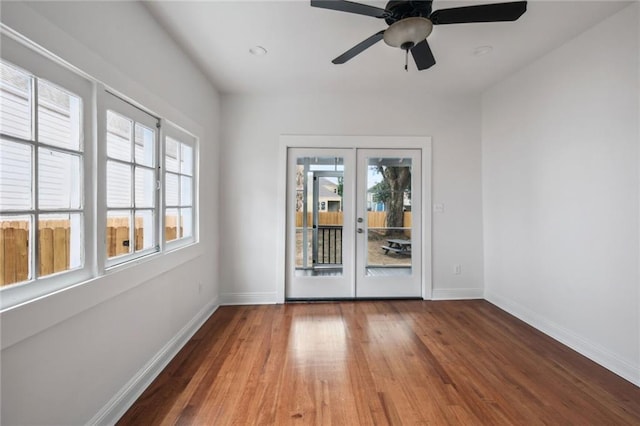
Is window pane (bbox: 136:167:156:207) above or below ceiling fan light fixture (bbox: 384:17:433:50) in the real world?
below

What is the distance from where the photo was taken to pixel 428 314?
9.92ft

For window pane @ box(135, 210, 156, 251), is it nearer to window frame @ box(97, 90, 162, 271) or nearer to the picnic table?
window frame @ box(97, 90, 162, 271)

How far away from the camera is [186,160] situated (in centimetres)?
263

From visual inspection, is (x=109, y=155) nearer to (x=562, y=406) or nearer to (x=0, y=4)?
(x=0, y=4)

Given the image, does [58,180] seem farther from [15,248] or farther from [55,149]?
[15,248]

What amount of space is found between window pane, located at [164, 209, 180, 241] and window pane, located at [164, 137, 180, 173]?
379 millimetres

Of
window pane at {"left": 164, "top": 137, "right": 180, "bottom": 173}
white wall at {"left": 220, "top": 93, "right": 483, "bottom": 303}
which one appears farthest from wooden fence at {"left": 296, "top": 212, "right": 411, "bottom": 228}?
window pane at {"left": 164, "top": 137, "right": 180, "bottom": 173}

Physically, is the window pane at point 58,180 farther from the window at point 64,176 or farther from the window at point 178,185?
the window at point 178,185

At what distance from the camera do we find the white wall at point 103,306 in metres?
1.07

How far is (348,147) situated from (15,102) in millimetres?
2853

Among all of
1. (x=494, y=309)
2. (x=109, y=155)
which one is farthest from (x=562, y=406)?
(x=109, y=155)

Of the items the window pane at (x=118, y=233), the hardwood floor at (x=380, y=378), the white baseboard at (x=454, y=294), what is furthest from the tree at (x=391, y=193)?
the window pane at (x=118, y=233)

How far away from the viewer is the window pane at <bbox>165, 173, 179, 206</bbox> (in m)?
2.28

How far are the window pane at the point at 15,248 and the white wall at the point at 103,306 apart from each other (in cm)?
15
